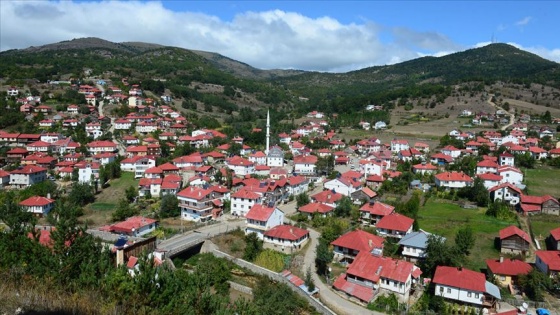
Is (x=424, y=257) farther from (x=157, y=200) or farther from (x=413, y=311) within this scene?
(x=157, y=200)

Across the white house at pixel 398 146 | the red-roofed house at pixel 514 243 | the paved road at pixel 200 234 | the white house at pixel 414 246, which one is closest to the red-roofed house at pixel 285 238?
the paved road at pixel 200 234

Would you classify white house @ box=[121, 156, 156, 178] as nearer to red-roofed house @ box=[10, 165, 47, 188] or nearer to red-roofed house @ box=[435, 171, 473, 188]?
red-roofed house @ box=[10, 165, 47, 188]

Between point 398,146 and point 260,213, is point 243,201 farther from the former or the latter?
point 398,146

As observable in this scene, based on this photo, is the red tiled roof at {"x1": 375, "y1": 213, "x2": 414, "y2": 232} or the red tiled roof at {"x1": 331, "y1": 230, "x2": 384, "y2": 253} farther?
the red tiled roof at {"x1": 375, "y1": 213, "x2": 414, "y2": 232}

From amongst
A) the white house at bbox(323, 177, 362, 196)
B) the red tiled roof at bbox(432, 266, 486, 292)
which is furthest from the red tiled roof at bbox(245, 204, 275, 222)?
the red tiled roof at bbox(432, 266, 486, 292)

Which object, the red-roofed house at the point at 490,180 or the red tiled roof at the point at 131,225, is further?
the red-roofed house at the point at 490,180

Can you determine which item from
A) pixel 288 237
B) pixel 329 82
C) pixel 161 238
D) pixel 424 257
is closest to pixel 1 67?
pixel 161 238

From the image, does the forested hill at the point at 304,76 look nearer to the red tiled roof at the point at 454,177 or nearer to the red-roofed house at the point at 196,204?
the red tiled roof at the point at 454,177
